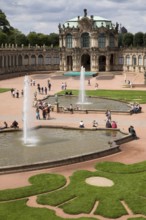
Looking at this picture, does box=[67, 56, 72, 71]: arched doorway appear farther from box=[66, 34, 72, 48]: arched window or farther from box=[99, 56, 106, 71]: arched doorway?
box=[99, 56, 106, 71]: arched doorway

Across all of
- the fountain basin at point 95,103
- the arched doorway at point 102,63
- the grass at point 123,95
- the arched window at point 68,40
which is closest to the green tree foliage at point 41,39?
the arched window at point 68,40

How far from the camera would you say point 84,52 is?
12362cm

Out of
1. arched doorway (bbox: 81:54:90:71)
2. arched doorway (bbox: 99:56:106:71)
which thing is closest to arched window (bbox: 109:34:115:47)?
arched doorway (bbox: 99:56:106:71)

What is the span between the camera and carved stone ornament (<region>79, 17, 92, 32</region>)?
400 ft

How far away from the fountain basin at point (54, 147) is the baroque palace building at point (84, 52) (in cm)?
8152

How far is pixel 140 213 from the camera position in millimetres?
21250

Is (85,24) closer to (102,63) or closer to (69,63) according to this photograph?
(69,63)

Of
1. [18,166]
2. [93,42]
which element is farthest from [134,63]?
[18,166]

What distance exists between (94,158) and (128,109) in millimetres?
23999

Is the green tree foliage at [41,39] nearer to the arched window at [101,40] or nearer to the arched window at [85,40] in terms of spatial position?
the arched window at [85,40]

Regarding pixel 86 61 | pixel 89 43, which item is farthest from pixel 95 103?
pixel 86 61

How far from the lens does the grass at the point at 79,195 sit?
2119 centimetres

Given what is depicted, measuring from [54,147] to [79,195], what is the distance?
35.3 feet

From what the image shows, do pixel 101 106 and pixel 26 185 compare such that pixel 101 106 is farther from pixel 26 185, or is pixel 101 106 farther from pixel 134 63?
pixel 134 63
